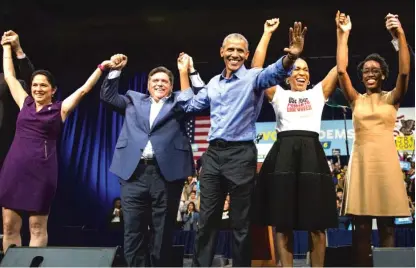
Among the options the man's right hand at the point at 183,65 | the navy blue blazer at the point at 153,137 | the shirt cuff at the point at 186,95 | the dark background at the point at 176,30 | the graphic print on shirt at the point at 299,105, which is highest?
the dark background at the point at 176,30

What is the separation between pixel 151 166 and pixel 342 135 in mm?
5499

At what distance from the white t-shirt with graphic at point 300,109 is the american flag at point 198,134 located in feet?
19.1

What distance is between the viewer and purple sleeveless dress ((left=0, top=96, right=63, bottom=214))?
9.98 feet

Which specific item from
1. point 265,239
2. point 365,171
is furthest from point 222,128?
point 265,239

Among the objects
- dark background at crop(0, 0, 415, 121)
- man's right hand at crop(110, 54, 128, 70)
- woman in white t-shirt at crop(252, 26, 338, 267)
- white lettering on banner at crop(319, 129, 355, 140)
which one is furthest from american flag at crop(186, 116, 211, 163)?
woman in white t-shirt at crop(252, 26, 338, 267)

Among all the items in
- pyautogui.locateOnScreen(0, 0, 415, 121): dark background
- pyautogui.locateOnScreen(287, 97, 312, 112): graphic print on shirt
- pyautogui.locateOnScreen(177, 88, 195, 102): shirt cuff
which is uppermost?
pyautogui.locateOnScreen(0, 0, 415, 121): dark background

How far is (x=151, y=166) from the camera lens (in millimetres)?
3156

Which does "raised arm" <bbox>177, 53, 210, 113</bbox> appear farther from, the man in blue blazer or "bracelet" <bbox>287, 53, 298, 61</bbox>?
"bracelet" <bbox>287, 53, 298, 61</bbox>

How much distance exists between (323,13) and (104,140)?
4.42 meters

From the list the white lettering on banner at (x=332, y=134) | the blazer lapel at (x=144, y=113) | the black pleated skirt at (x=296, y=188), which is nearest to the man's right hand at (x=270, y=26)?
the black pleated skirt at (x=296, y=188)

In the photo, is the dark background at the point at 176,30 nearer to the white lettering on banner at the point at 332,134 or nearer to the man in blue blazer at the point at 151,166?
the white lettering on banner at the point at 332,134

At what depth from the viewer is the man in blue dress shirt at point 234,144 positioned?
276cm

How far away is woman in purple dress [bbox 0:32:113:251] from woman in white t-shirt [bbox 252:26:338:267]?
1.18 meters

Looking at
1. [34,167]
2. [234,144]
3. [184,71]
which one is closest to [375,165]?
[234,144]
